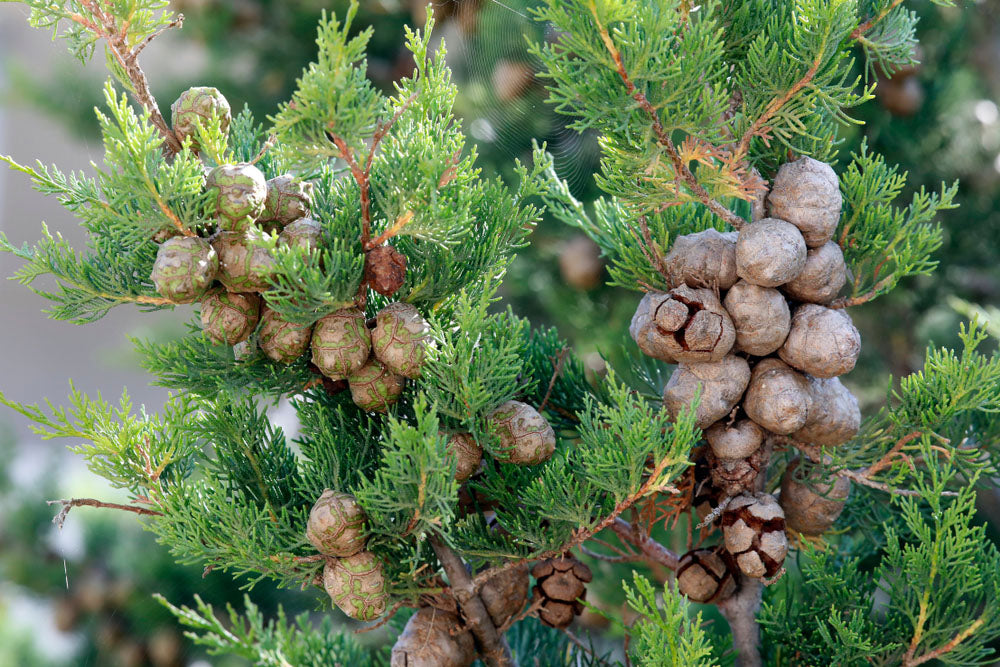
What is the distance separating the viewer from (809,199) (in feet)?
1.43

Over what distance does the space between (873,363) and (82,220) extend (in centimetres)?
88

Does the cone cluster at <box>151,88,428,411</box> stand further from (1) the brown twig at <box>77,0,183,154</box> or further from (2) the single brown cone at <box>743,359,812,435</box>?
(2) the single brown cone at <box>743,359,812,435</box>

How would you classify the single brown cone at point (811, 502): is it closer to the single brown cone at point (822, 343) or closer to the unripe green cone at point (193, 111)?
the single brown cone at point (822, 343)

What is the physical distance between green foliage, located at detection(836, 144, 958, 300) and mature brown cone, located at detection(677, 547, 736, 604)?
0.16 metres

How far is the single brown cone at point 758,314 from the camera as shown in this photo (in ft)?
1.44

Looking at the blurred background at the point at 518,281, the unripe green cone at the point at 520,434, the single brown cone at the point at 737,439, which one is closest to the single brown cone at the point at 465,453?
the unripe green cone at the point at 520,434

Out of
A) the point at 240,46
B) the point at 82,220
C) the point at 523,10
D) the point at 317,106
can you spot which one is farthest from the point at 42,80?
the point at 317,106

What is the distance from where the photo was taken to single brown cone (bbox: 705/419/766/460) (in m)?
0.46

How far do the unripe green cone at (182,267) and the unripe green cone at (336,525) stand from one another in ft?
0.36

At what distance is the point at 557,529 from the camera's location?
438 millimetres

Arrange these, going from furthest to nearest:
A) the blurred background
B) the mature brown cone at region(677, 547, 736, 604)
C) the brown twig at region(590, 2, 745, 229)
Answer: the blurred background
the mature brown cone at region(677, 547, 736, 604)
the brown twig at region(590, 2, 745, 229)

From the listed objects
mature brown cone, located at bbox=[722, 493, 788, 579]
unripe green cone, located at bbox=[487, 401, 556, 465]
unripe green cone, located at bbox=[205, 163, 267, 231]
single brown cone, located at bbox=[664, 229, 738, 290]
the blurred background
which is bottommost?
the blurred background

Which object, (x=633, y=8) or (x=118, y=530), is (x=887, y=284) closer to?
(x=633, y=8)

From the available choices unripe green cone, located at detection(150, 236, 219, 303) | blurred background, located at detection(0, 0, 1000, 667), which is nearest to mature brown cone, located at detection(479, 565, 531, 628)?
unripe green cone, located at detection(150, 236, 219, 303)
